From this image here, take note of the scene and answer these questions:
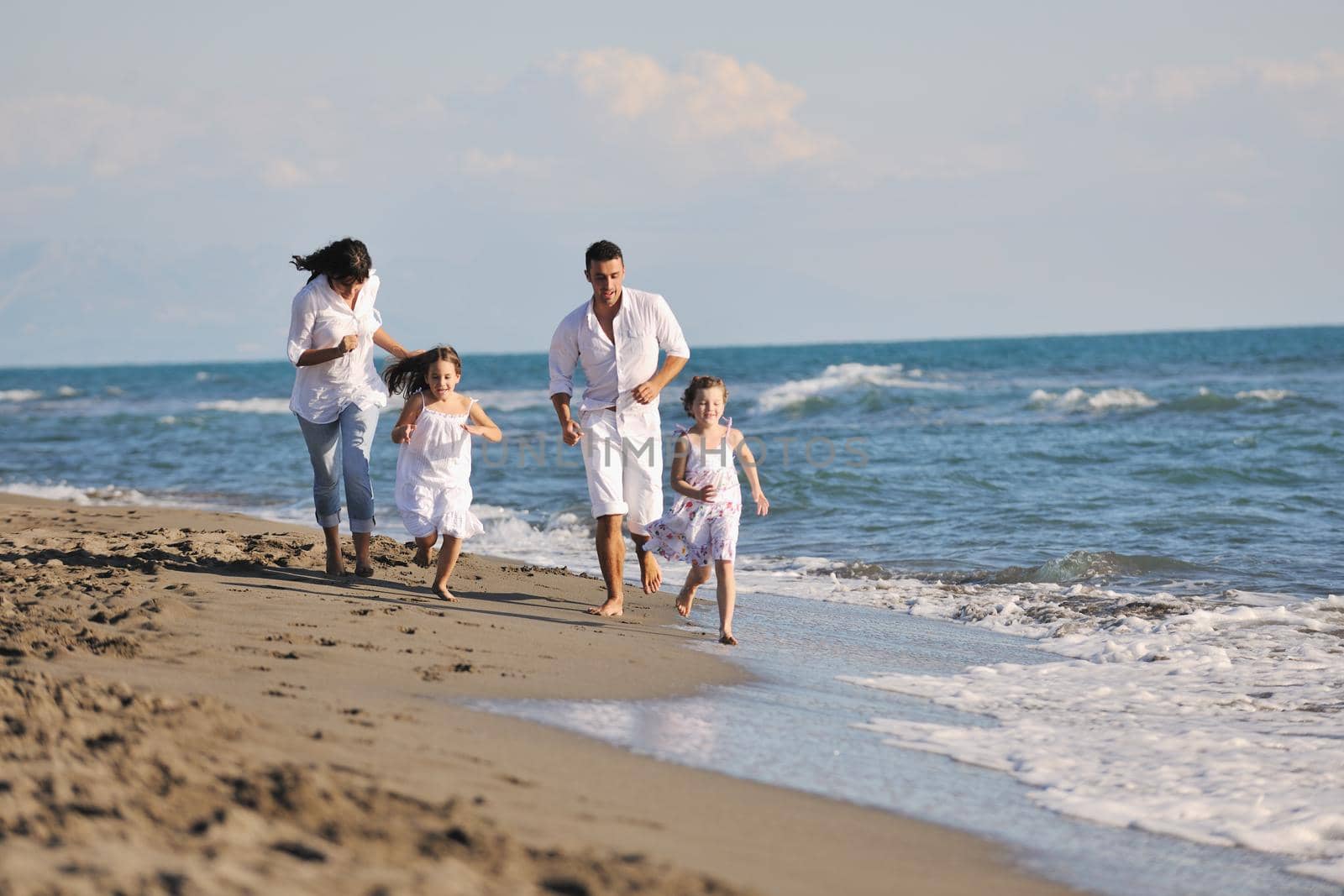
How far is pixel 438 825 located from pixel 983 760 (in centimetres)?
217

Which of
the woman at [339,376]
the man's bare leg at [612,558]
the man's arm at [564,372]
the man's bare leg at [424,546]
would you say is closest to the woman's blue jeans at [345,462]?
the woman at [339,376]

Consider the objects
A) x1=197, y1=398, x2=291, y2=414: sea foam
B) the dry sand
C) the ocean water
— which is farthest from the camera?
x1=197, y1=398, x2=291, y2=414: sea foam

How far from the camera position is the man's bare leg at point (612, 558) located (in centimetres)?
639

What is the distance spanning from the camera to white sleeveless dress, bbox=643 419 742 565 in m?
6.10

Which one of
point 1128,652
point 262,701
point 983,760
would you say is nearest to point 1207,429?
point 1128,652

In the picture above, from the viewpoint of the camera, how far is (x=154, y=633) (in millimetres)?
5078

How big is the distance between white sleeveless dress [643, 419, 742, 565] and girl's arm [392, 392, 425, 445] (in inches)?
56.6

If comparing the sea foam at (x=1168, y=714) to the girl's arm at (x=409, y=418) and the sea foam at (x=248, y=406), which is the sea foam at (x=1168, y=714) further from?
the sea foam at (x=248, y=406)

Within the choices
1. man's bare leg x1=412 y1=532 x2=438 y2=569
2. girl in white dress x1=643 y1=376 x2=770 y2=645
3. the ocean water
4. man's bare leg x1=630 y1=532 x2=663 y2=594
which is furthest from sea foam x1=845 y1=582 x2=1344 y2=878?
man's bare leg x1=412 y1=532 x2=438 y2=569

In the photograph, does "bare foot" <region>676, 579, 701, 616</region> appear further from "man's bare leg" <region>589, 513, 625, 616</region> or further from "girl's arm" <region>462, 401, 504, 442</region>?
"girl's arm" <region>462, 401, 504, 442</region>

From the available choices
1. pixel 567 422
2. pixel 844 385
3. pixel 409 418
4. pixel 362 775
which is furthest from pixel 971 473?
pixel 844 385

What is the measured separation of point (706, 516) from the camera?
6.11 meters

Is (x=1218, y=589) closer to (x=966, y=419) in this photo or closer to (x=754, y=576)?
(x=754, y=576)

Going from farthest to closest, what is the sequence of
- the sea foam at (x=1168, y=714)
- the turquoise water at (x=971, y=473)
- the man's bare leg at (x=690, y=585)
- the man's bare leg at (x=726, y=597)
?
the turquoise water at (x=971, y=473)
the man's bare leg at (x=690, y=585)
the man's bare leg at (x=726, y=597)
the sea foam at (x=1168, y=714)
